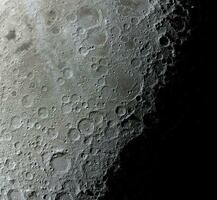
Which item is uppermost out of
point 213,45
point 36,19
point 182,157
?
point 36,19

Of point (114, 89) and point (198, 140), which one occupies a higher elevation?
point (114, 89)

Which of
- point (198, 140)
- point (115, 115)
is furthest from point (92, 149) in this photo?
point (198, 140)

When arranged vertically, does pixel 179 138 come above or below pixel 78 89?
below

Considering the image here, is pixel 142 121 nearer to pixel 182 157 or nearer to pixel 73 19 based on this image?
pixel 182 157
